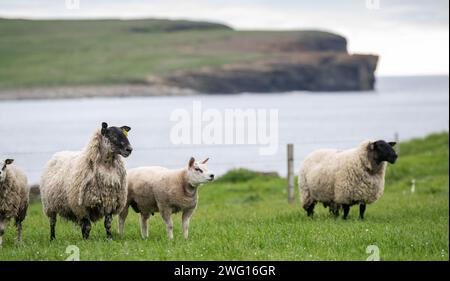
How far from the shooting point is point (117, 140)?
43.8ft

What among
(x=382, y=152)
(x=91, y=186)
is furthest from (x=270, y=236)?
(x=382, y=152)

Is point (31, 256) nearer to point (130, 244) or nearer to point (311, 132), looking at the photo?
point (130, 244)

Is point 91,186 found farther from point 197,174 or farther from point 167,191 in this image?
point 197,174

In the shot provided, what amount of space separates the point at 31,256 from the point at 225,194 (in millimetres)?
15033

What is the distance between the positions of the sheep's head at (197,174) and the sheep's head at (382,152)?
469 centimetres

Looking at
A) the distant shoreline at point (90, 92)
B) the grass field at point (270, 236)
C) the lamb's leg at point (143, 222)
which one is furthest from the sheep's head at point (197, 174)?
the distant shoreline at point (90, 92)

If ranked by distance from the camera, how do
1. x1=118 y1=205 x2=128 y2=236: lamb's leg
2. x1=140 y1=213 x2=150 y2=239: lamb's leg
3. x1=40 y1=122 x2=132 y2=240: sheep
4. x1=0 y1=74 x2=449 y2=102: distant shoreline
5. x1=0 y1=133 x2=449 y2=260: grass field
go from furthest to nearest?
1. x1=0 y1=74 x2=449 y2=102: distant shoreline
2. x1=118 y1=205 x2=128 y2=236: lamb's leg
3. x1=140 y1=213 x2=150 y2=239: lamb's leg
4. x1=40 y1=122 x2=132 y2=240: sheep
5. x1=0 y1=133 x2=449 y2=260: grass field

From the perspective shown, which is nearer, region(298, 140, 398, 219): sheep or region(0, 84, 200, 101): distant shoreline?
region(298, 140, 398, 219): sheep

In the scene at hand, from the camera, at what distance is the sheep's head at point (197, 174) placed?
1345cm

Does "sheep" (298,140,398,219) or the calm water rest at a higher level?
the calm water

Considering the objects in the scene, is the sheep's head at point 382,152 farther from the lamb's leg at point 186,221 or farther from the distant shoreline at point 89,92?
the distant shoreline at point 89,92

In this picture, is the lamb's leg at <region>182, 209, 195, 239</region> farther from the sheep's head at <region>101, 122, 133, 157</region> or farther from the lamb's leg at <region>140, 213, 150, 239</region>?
the sheep's head at <region>101, 122, 133, 157</region>

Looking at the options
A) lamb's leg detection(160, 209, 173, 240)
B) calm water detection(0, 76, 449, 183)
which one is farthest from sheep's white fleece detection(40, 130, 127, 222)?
calm water detection(0, 76, 449, 183)

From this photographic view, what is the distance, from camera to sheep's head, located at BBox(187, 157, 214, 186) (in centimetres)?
1345
